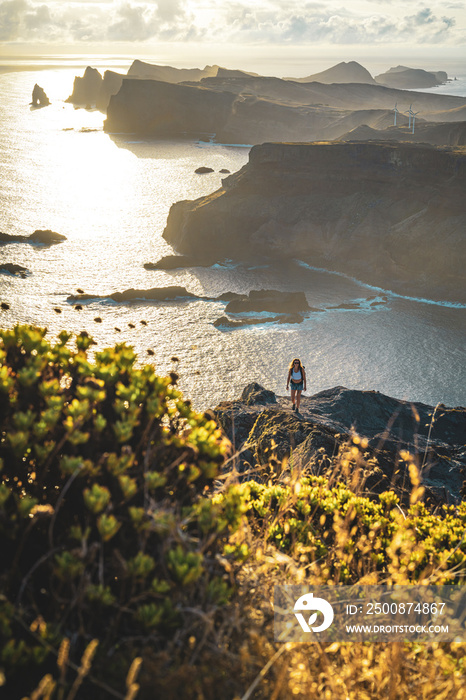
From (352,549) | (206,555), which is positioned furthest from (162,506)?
(352,549)

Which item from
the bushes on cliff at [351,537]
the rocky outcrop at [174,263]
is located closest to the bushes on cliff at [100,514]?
the bushes on cliff at [351,537]

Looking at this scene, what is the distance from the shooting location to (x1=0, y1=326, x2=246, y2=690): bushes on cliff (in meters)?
3.57

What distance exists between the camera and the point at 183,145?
169 metres

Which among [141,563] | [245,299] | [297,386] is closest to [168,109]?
[245,299]

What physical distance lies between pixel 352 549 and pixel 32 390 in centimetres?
363

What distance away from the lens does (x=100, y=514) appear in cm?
399

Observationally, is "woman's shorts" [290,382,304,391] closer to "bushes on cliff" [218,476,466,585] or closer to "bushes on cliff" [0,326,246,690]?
"bushes on cliff" [218,476,466,585]

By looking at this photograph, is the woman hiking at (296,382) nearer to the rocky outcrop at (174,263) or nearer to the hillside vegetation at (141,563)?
the hillside vegetation at (141,563)

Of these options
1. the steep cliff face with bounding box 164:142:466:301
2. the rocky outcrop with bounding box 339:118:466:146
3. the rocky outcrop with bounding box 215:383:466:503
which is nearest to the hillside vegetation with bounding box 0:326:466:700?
the rocky outcrop with bounding box 215:383:466:503

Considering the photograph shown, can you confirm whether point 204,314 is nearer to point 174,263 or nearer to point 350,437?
point 174,263

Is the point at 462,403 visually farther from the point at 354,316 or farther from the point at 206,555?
the point at 206,555

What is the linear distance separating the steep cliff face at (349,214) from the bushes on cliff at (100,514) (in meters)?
64.3

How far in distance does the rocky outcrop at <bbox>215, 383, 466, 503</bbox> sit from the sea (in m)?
9.87

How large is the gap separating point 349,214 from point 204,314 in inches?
1231
